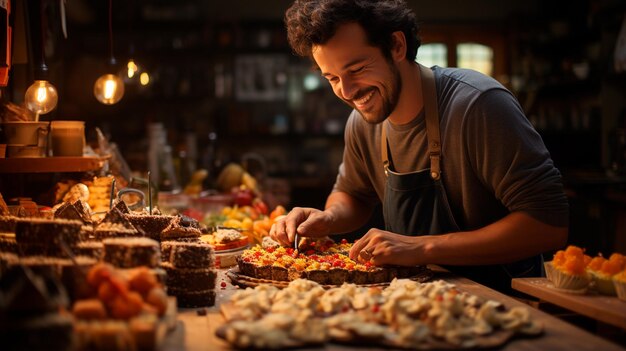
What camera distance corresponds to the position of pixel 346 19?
298 cm

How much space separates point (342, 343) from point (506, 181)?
1.21 meters

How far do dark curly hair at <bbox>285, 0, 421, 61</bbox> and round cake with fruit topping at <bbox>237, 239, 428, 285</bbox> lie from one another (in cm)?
91

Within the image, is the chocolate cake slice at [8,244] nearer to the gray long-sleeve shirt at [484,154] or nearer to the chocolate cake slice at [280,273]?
the chocolate cake slice at [280,273]

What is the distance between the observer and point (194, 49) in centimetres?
988

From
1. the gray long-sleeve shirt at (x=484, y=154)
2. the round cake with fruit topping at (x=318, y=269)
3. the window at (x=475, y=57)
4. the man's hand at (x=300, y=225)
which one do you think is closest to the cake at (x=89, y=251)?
the round cake with fruit topping at (x=318, y=269)

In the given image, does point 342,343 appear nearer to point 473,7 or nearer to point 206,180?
point 206,180

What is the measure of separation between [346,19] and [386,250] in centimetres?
100

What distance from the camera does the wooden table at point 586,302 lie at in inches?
81.3

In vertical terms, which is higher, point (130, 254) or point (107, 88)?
point (107, 88)

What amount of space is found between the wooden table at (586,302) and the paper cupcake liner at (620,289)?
0.6 inches

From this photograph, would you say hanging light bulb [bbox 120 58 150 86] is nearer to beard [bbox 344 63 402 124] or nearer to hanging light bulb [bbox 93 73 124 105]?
hanging light bulb [bbox 93 73 124 105]

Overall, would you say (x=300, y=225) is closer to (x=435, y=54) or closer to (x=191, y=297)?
(x=191, y=297)

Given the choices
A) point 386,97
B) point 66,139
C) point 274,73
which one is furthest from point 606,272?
point 274,73

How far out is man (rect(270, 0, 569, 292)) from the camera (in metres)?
2.73
